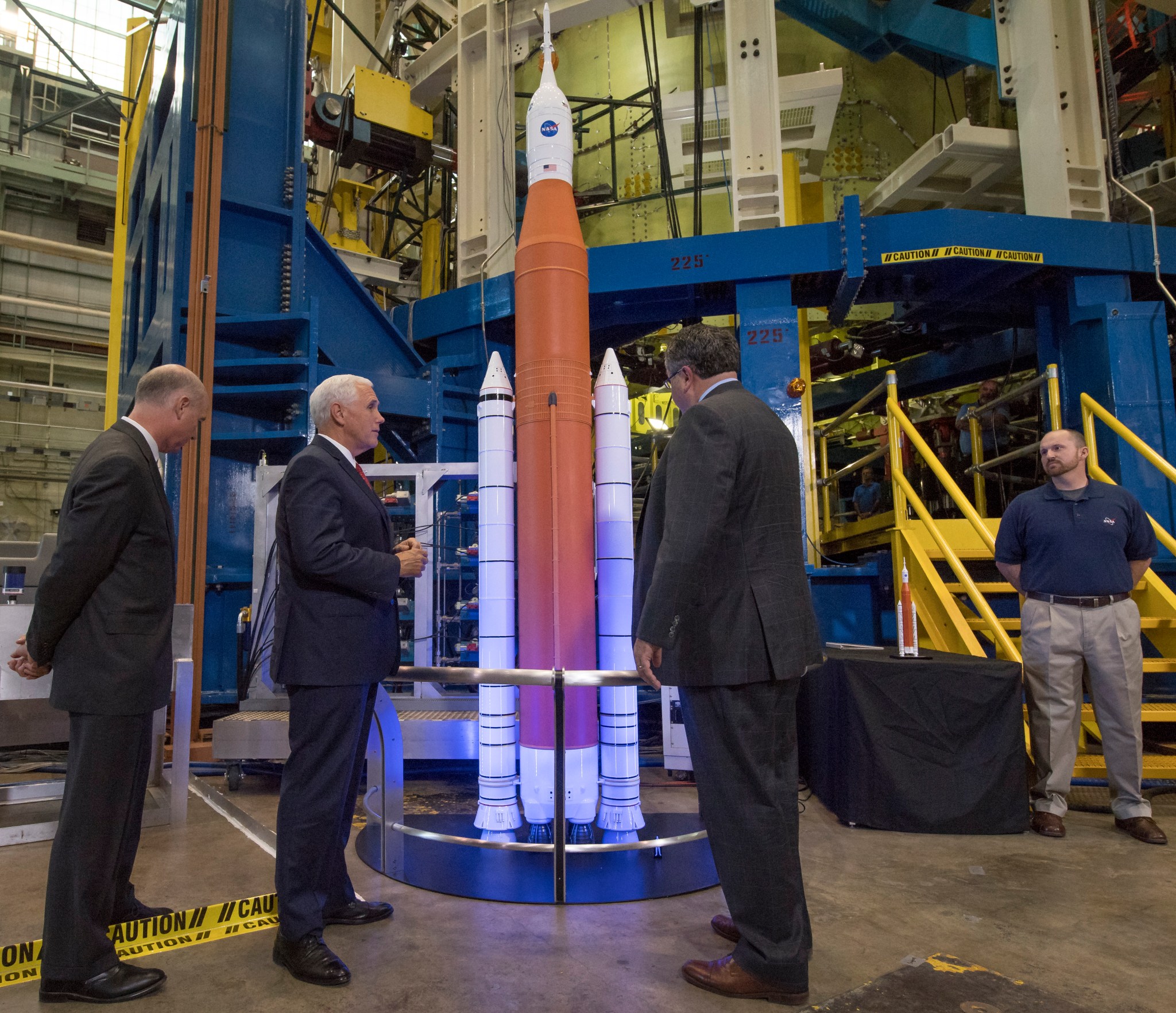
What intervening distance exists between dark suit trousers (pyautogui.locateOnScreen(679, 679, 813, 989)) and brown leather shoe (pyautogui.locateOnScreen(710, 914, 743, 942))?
1.55 feet

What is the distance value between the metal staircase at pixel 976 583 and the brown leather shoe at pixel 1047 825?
0.52 m

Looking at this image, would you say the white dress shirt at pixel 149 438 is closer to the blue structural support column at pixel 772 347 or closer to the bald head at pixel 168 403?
the bald head at pixel 168 403

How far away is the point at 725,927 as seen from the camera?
2.99 m

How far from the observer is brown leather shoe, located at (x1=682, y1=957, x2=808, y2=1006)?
2455mm

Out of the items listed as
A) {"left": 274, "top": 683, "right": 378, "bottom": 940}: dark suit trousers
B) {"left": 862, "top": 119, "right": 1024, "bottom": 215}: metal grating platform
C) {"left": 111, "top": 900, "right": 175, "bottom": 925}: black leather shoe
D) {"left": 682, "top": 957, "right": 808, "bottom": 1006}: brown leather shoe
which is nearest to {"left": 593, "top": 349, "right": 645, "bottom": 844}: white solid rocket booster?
{"left": 682, "top": 957, "right": 808, "bottom": 1006}: brown leather shoe

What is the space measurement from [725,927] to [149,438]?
9.19ft

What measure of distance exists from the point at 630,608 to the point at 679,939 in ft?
6.02

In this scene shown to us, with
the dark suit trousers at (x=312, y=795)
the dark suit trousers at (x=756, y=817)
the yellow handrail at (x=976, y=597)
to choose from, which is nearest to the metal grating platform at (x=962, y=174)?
the yellow handrail at (x=976, y=597)

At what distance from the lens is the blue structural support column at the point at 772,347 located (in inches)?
273

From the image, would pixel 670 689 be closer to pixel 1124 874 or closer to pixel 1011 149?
pixel 1124 874

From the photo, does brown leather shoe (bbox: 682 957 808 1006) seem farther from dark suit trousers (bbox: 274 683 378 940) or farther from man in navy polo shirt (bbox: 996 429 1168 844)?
man in navy polo shirt (bbox: 996 429 1168 844)

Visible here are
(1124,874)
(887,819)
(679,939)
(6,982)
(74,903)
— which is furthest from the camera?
(887,819)

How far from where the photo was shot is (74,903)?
2439mm

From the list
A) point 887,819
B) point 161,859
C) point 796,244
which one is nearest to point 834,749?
point 887,819
